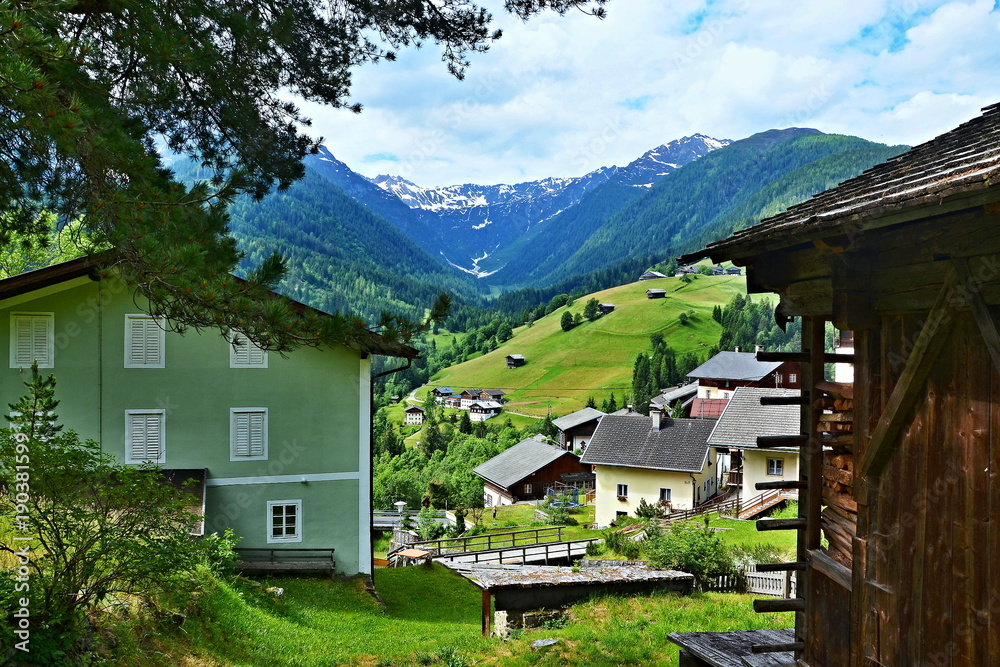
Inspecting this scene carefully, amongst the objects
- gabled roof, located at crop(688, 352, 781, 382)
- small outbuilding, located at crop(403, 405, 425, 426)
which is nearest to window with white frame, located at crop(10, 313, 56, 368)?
gabled roof, located at crop(688, 352, 781, 382)

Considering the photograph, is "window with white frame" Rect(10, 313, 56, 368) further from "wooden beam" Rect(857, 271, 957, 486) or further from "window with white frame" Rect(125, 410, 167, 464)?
"wooden beam" Rect(857, 271, 957, 486)

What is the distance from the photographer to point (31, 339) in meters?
16.3

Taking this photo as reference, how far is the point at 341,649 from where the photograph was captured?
1070 centimetres

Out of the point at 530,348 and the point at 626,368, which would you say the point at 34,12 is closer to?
the point at 626,368

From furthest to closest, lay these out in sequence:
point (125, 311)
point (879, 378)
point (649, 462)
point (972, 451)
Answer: point (649, 462) → point (125, 311) → point (879, 378) → point (972, 451)

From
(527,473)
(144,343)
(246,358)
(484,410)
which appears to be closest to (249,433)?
(246,358)

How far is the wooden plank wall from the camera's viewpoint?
391cm

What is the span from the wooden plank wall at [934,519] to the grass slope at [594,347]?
113m

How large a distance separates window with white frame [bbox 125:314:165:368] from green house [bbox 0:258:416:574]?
0.03 m

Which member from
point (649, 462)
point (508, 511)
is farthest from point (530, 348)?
point (649, 462)

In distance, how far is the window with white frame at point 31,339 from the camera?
16.2 meters

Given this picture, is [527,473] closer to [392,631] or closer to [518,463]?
[518,463]

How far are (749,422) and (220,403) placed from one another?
34.1 meters

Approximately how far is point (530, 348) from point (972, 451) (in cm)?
15207
